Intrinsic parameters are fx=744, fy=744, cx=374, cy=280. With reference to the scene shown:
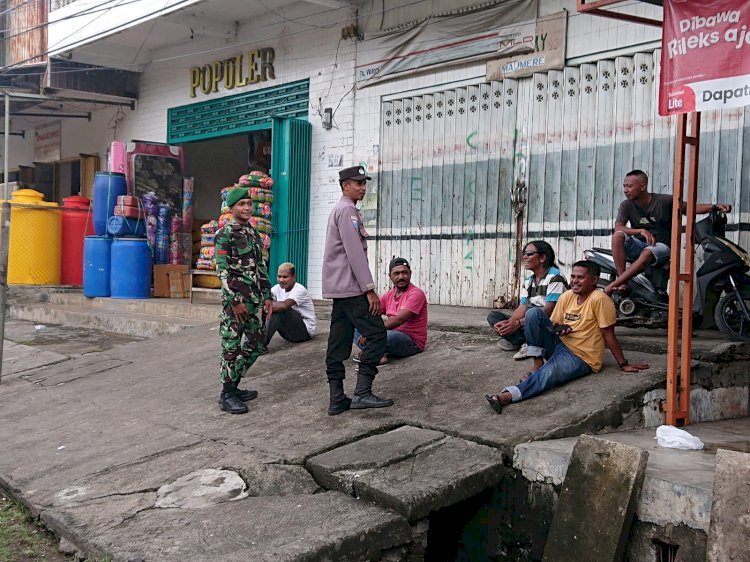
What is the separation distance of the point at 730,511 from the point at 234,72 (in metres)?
10.4

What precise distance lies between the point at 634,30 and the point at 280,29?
5.65 meters

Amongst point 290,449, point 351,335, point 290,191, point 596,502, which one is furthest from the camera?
point 290,191

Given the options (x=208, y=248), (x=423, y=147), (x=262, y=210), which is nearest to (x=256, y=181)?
(x=262, y=210)

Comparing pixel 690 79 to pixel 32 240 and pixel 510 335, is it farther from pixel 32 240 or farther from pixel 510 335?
pixel 32 240

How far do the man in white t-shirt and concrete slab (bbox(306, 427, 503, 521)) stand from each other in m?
2.72

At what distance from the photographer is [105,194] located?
39.0 ft

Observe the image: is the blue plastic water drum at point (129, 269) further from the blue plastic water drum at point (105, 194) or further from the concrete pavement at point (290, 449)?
the concrete pavement at point (290, 449)

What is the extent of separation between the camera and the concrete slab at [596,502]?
11.4 ft

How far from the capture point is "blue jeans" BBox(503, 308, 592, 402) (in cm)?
473

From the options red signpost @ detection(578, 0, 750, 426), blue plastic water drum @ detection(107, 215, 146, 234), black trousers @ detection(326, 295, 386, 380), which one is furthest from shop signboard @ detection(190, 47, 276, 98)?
red signpost @ detection(578, 0, 750, 426)

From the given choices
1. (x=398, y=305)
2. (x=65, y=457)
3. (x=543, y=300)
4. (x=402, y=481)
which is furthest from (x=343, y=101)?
(x=402, y=481)

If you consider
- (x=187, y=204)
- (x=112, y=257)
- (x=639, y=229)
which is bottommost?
(x=112, y=257)

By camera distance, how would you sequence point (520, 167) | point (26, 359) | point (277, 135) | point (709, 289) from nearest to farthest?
point (709, 289) → point (520, 167) → point (26, 359) → point (277, 135)

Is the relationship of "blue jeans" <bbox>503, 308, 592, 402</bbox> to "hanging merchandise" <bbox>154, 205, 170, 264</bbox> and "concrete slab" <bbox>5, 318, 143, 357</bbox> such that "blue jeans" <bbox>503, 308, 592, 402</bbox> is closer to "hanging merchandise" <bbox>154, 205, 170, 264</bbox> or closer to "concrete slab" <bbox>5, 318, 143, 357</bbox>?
"concrete slab" <bbox>5, 318, 143, 357</bbox>
